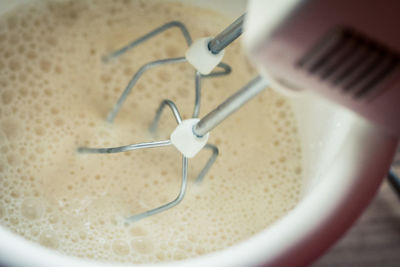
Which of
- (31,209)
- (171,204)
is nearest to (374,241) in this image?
(171,204)

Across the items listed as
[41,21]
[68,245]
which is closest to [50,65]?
[41,21]

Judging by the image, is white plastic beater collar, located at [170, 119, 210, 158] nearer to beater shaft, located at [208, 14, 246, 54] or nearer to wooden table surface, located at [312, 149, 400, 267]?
beater shaft, located at [208, 14, 246, 54]

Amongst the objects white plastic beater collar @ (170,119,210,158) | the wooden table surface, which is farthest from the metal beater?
the wooden table surface

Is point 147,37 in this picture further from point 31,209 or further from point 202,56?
point 31,209

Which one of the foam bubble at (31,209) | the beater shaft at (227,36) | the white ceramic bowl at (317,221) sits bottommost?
the foam bubble at (31,209)

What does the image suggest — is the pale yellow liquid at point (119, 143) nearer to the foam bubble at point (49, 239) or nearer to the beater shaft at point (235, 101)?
the foam bubble at point (49, 239)

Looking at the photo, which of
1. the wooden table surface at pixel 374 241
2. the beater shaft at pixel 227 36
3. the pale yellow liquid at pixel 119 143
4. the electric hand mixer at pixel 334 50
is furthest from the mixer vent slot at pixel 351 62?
the wooden table surface at pixel 374 241

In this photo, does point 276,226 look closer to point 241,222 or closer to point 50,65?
point 241,222
